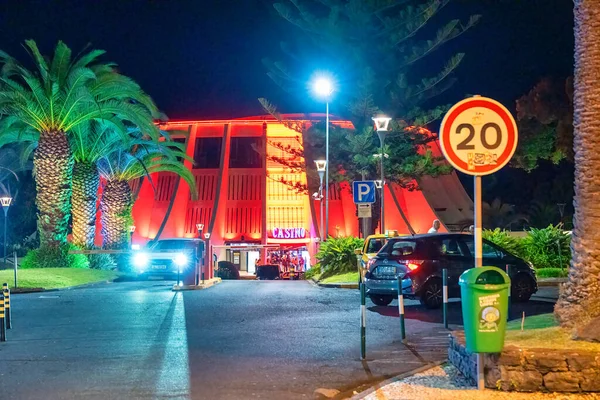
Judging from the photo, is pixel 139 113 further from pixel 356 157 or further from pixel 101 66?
pixel 356 157

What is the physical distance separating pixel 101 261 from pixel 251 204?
2879 centimetres

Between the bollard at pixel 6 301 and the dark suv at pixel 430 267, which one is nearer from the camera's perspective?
the bollard at pixel 6 301

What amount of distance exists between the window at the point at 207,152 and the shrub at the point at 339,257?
37.4m

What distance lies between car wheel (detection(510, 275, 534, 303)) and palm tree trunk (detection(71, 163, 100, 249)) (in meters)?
21.5

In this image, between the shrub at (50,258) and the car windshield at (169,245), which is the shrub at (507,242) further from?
the shrub at (50,258)

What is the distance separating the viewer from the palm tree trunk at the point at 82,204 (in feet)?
109

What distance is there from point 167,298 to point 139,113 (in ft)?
41.4

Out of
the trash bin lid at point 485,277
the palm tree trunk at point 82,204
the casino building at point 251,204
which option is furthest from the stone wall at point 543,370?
the casino building at point 251,204

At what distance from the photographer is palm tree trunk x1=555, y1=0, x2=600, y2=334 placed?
8594 mm

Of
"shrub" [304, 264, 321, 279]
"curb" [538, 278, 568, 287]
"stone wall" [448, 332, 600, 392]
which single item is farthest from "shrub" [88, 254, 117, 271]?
"stone wall" [448, 332, 600, 392]

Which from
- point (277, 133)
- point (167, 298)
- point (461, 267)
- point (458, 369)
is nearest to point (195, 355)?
point (458, 369)

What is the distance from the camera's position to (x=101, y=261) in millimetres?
33781

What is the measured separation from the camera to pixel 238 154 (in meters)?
65.8

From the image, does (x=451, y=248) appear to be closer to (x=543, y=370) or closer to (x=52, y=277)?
(x=543, y=370)
